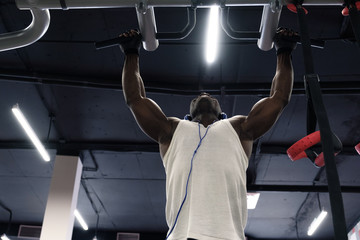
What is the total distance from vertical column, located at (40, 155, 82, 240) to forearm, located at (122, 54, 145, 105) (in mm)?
4393

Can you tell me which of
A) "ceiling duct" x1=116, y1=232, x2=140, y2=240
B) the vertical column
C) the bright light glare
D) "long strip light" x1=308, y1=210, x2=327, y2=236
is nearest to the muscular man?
the bright light glare

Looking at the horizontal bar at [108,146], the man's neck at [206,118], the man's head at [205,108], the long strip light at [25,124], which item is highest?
the horizontal bar at [108,146]

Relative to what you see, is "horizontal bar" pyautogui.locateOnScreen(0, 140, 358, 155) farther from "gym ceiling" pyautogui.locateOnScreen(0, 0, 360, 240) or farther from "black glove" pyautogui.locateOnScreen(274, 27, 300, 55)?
"black glove" pyautogui.locateOnScreen(274, 27, 300, 55)

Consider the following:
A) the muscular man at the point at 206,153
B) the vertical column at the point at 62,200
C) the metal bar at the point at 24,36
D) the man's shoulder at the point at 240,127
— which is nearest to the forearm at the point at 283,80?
the muscular man at the point at 206,153

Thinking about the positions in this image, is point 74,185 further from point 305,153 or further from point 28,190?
point 305,153

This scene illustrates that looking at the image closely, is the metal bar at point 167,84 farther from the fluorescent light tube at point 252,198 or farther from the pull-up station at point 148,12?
the pull-up station at point 148,12

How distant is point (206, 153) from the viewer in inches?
57.4

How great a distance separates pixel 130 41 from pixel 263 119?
73 cm

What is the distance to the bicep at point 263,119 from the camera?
1.63 meters

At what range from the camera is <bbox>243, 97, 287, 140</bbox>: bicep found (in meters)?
1.63

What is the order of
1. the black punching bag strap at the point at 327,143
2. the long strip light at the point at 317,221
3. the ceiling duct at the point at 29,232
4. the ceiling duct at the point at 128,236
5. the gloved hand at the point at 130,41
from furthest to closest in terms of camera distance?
1. the ceiling duct at the point at 128,236
2. the ceiling duct at the point at 29,232
3. the long strip light at the point at 317,221
4. the gloved hand at the point at 130,41
5. the black punching bag strap at the point at 327,143

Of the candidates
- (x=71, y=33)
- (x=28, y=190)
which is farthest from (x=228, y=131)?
(x=28, y=190)

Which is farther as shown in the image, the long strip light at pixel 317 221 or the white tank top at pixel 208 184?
the long strip light at pixel 317 221

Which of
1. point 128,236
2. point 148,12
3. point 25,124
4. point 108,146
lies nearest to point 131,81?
point 148,12
